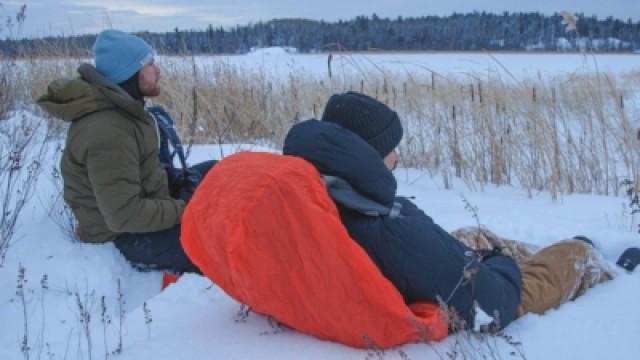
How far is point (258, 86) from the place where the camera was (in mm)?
6496

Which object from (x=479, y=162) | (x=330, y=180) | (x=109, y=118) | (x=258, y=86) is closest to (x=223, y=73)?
(x=258, y=86)

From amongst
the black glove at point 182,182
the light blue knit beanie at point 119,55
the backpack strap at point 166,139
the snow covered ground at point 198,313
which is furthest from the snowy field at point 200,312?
the light blue knit beanie at point 119,55

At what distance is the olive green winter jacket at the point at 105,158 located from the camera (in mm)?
2641

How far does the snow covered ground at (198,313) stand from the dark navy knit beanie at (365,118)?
695 mm

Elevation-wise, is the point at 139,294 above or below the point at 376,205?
below

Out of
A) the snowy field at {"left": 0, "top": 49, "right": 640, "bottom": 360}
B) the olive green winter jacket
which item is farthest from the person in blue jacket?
the olive green winter jacket

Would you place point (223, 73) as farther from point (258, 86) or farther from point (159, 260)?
point (159, 260)

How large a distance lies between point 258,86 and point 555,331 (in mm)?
5024

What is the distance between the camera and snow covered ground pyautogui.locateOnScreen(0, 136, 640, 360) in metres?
1.83

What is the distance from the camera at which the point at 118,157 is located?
8.68ft

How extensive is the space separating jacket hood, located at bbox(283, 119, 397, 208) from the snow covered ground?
480mm

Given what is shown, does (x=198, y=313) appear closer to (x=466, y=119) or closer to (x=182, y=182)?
(x=182, y=182)

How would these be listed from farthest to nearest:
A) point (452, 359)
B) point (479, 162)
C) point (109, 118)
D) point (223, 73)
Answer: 1. point (223, 73)
2. point (479, 162)
3. point (109, 118)
4. point (452, 359)

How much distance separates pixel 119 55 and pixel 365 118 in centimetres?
151
